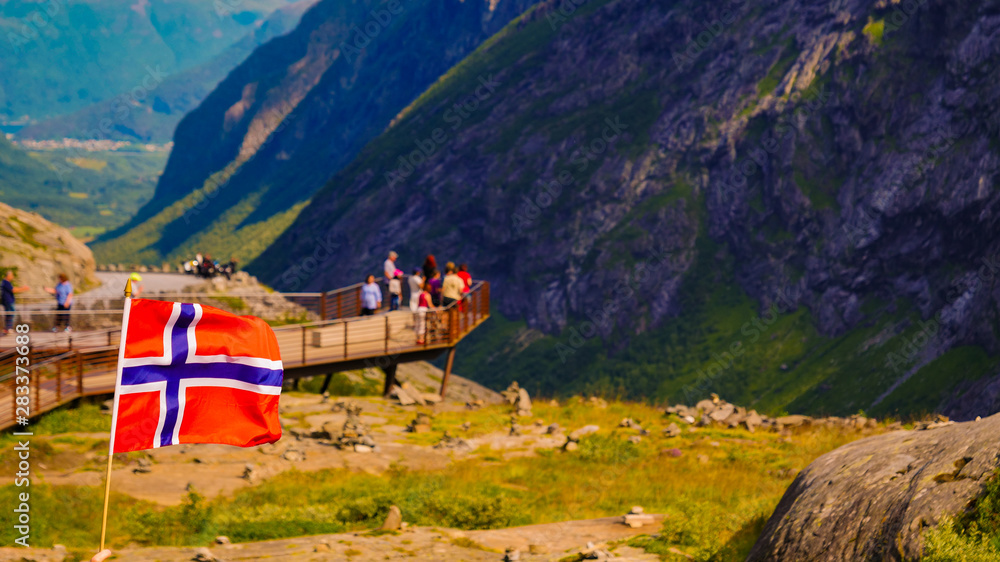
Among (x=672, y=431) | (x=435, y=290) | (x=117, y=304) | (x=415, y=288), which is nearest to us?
(x=672, y=431)

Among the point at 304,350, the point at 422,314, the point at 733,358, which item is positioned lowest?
the point at 733,358

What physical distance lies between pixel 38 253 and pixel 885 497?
4400cm

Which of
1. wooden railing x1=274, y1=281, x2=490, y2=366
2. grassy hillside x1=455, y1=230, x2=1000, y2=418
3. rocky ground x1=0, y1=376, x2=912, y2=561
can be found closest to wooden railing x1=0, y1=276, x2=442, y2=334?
wooden railing x1=274, y1=281, x2=490, y2=366

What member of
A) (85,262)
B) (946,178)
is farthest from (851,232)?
(85,262)

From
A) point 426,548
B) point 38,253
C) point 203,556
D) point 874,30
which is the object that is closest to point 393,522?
point 426,548

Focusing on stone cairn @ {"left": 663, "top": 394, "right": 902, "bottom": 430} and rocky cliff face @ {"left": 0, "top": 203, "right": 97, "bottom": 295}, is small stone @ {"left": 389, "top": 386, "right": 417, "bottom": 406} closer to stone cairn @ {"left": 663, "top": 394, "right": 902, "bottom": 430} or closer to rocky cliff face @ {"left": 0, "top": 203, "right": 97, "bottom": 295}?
stone cairn @ {"left": 663, "top": 394, "right": 902, "bottom": 430}

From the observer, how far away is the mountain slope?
403 ft

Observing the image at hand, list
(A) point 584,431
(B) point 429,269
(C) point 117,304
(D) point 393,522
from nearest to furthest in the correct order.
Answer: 1. (D) point 393,522
2. (A) point 584,431
3. (B) point 429,269
4. (C) point 117,304

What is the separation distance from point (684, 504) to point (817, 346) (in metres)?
133

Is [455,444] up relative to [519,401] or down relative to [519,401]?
down

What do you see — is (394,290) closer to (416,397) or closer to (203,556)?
(416,397)

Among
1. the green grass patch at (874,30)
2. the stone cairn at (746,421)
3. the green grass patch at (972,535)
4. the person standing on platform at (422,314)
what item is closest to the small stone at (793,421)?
the stone cairn at (746,421)

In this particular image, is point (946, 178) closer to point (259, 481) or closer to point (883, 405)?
point (883, 405)

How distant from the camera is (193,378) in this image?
9336 mm
